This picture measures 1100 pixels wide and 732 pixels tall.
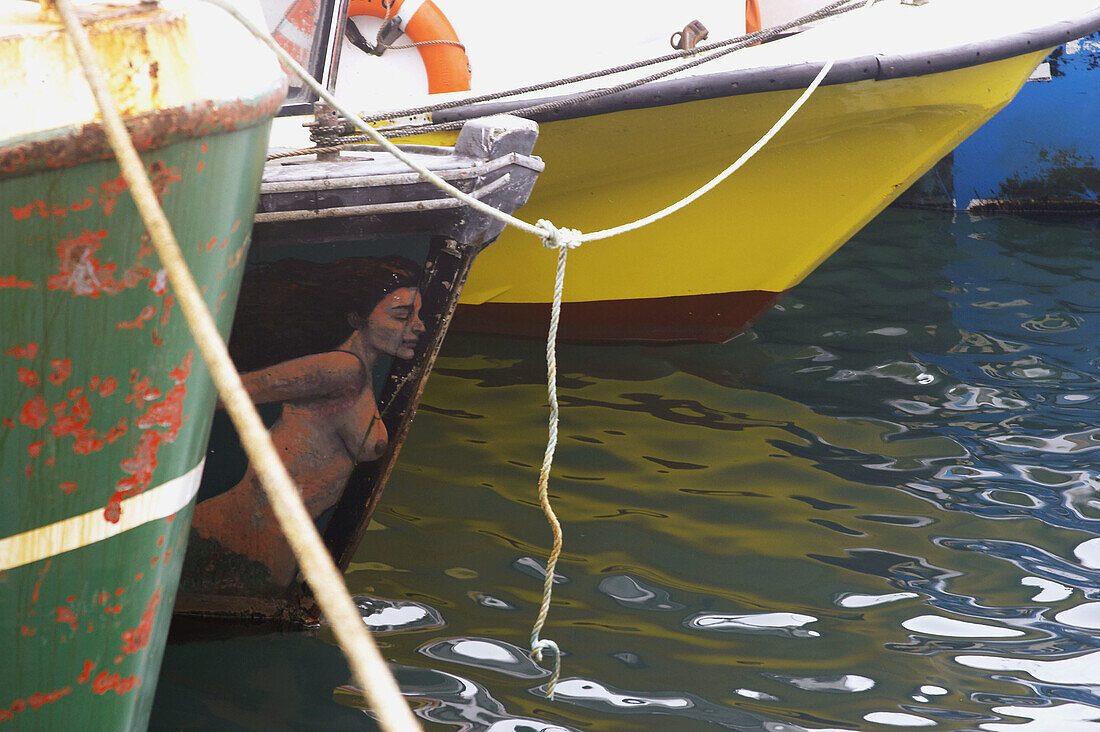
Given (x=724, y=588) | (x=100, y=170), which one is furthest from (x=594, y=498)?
(x=100, y=170)

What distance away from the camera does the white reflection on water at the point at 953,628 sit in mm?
2561

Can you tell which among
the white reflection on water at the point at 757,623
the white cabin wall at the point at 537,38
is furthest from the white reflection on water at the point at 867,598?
the white cabin wall at the point at 537,38

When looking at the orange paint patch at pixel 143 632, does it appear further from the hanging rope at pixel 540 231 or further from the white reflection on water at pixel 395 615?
the white reflection on water at pixel 395 615

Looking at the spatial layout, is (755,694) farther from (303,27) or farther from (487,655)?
(303,27)

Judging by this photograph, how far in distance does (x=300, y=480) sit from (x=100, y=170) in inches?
53.3

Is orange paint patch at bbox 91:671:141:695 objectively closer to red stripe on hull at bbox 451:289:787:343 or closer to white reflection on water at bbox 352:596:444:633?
white reflection on water at bbox 352:596:444:633

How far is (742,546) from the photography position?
9.62ft

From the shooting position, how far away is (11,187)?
1.22 metres

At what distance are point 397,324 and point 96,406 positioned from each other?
43.4 inches

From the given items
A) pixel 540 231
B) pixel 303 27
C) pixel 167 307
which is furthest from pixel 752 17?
pixel 167 307

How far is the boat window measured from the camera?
3439mm

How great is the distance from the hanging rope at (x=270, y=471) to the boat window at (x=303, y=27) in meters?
2.33

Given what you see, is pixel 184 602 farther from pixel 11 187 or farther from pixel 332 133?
pixel 11 187

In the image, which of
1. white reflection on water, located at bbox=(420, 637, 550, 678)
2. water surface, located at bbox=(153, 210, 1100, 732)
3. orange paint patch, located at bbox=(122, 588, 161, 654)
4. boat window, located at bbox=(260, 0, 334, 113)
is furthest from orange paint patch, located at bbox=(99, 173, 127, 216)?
boat window, located at bbox=(260, 0, 334, 113)
